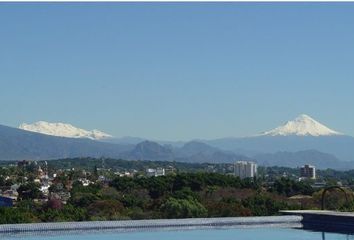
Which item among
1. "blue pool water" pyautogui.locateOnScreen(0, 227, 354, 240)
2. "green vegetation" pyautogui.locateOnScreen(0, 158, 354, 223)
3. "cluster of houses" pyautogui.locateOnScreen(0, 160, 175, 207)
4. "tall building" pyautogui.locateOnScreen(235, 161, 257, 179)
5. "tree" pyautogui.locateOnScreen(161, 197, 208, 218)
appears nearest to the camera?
"blue pool water" pyautogui.locateOnScreen(0, 227, 354, 240)

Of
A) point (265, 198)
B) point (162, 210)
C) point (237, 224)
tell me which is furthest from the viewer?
point (265, 198)

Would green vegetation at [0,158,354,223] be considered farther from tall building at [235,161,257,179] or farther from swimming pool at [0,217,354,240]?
tall building at [235,161,257,179]

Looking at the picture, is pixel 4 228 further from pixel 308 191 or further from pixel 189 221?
pixel 308 191

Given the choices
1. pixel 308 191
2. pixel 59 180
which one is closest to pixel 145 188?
pixel 308 191

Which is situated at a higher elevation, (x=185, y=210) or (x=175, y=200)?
(x=175, y=200)

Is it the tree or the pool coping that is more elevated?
the tree

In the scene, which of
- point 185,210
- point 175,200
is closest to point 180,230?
point 185,210

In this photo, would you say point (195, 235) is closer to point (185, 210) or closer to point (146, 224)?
point (146, 224)

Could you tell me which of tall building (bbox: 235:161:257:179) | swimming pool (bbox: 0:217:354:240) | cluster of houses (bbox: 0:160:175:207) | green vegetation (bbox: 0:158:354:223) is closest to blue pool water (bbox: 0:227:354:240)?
swimming pool (bbox: 0:217:354:240)
